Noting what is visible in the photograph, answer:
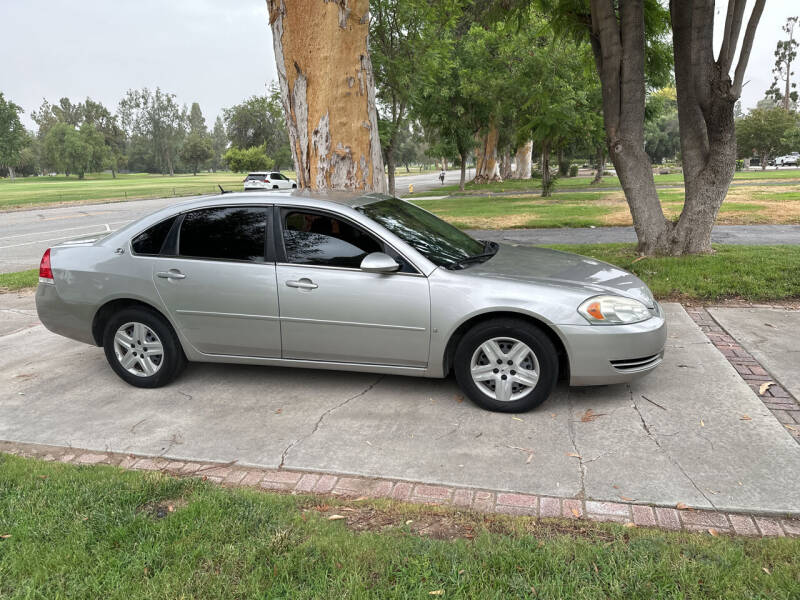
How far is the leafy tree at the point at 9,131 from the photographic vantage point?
69.1 m

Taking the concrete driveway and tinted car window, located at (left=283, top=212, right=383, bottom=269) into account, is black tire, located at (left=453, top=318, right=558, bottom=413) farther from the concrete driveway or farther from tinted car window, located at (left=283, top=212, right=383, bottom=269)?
tinted car window, located at (left=283, top=212, right=383, bottom=269)

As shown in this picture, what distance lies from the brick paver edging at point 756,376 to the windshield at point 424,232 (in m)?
2.39

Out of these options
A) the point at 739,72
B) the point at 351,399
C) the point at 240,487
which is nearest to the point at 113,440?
the point at 240,487

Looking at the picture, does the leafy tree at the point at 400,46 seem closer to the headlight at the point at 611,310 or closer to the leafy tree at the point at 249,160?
the headlight at the point at 611,310

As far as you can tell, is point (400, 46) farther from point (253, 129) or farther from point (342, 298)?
point (253, 129)

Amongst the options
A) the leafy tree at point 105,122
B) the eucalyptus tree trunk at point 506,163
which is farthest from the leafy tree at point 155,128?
the eucalyptus tree trunk at point 506,163

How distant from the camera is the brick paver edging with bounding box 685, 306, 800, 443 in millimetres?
4156

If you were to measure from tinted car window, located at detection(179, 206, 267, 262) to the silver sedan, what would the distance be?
0.01m

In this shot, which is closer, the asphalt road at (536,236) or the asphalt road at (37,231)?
the asphalt road at (536,236)

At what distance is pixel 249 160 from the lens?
74562mm

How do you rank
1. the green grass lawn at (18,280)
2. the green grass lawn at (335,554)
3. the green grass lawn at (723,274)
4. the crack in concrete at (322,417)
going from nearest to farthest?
the green grass lawn at (335,554) < the crack in concrete at (322,417) < the green grass lawn at (723,274) < the green grass lawn at (18,280)

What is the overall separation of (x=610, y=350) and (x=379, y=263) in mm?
1718

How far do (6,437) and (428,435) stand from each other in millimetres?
2963

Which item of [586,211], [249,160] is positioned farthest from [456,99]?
[249,160]
